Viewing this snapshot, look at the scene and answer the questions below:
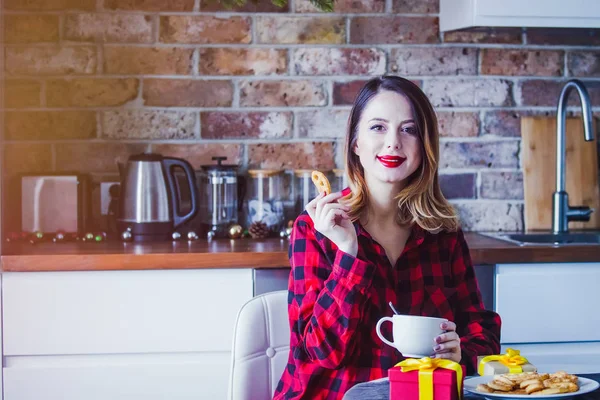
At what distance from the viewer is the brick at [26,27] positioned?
98.4 inches

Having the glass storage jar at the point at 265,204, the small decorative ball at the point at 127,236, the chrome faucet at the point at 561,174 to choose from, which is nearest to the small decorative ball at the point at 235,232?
the glass storage jar at the point at 265,204

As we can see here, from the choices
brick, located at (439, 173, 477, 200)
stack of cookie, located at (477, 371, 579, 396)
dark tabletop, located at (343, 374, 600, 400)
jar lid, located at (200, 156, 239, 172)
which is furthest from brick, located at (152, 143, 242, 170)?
stack of cookie, located at (477, 371, 579, 396)

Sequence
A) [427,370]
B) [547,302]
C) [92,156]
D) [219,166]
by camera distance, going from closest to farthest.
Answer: [427,370] → [547,302] → [219,166] → [92,156]

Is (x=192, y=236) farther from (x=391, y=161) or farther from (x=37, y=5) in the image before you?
(x=391, y=161)

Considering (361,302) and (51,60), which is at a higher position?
(51,60)

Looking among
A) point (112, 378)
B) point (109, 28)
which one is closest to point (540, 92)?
point (109, 28)

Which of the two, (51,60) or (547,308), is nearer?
(547,308)

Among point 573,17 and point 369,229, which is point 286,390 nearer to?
point 369,229

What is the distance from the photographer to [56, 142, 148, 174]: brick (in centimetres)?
254

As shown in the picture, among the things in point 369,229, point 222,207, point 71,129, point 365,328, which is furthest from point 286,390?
point 71,129

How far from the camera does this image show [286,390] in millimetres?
1493

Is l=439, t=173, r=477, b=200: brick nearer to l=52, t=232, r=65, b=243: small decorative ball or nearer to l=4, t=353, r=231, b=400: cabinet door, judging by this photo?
l=4, t=353, r=231, b=400: cabinet door

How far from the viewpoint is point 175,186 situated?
7.89 ft

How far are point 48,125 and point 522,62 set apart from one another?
156cm
